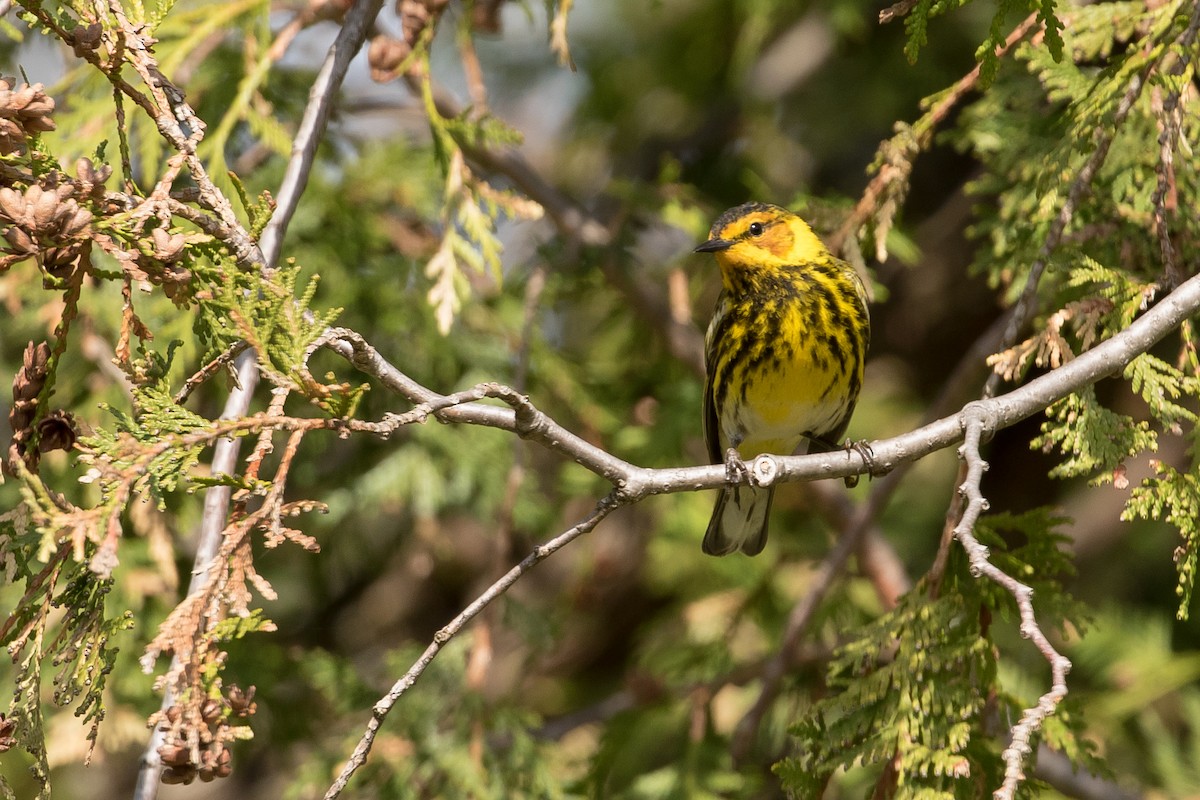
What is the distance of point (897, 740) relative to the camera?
7.64ft

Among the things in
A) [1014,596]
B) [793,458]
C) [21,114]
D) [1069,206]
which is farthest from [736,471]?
[21,114]

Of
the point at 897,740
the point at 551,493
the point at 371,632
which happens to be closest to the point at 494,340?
the point at 551,493

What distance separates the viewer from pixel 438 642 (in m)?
1.81

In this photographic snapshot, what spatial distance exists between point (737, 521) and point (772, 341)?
624mm

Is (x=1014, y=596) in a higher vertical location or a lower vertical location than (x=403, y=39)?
lower

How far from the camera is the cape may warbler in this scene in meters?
3.26

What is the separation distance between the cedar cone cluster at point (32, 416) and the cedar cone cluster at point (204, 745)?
17.7 inches

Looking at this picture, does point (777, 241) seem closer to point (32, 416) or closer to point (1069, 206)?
point (1069, 206)

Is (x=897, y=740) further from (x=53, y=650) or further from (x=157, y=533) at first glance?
(x=157, y=533)

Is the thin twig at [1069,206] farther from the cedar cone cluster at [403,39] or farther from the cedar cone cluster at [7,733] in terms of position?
the cedar cone cluster at [7,733]

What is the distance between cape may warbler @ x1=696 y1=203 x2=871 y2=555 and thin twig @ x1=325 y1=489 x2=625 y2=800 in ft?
4.68

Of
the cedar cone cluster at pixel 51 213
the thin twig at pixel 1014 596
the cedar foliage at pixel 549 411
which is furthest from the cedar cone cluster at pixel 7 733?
the thin twig at pixel 1014 596

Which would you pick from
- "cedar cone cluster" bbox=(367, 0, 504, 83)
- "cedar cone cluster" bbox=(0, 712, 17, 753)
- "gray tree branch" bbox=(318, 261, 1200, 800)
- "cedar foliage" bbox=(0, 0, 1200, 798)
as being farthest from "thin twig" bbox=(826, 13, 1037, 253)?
"cedar cone cluster" bbox=(0, 712, 17, 753)

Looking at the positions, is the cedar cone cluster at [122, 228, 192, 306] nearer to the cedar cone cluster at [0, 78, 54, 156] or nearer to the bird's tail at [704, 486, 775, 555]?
the cedar cone cluster at [0, 78, 54, 156]
